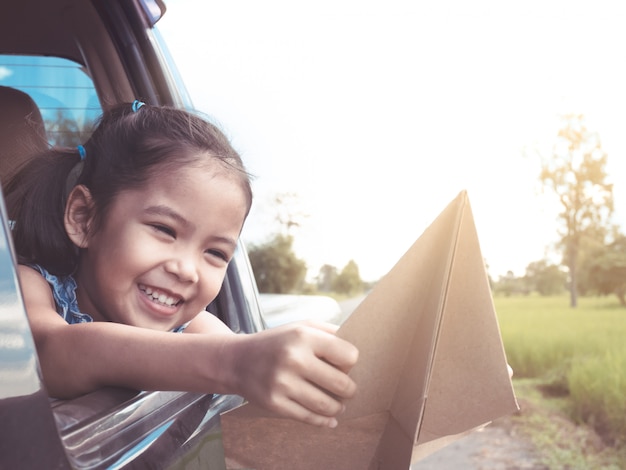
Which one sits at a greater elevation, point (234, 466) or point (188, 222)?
point (188, 222)

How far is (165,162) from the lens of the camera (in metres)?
1.62

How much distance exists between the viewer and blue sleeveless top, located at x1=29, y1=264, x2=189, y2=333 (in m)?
1.53

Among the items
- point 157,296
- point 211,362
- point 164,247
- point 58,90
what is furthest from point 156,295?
point 58,90

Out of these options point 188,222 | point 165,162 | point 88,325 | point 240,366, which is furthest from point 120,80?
point 240,366

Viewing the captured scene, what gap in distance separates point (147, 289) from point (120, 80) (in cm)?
127

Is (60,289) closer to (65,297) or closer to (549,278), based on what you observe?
(65,297)

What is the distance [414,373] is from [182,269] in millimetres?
757

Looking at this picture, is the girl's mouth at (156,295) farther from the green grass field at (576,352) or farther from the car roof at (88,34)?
the green grass field at (576,352)

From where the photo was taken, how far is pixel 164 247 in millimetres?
1441

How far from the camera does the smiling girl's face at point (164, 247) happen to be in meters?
1.45

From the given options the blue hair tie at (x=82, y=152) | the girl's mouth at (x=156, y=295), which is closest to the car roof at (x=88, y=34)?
the blue hair tie at (x=82, y=152)

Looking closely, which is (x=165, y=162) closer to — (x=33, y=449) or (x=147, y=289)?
(x=147, y=289)

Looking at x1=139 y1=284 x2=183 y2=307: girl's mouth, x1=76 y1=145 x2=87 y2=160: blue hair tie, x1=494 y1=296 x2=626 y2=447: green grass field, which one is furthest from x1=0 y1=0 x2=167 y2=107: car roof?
x1=494 y1=296 x2=626 y2=447: green grass field

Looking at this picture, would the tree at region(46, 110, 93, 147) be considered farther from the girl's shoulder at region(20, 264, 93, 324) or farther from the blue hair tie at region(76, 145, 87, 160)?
the girl's shoulder at region(20, 264, 93, 324)
